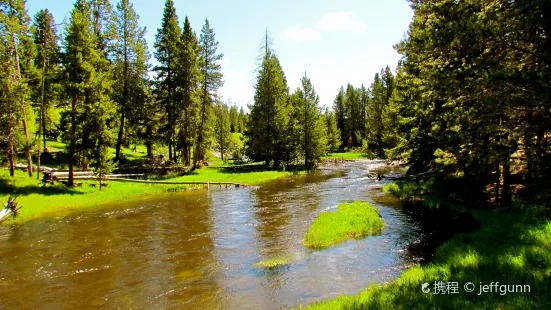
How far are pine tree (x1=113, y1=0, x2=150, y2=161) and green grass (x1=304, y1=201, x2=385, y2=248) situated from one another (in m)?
34.1

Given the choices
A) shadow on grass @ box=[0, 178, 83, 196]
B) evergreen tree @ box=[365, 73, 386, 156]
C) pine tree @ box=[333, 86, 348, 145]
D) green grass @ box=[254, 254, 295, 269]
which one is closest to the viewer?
green grass @ box=[254, 254, 295, 269]

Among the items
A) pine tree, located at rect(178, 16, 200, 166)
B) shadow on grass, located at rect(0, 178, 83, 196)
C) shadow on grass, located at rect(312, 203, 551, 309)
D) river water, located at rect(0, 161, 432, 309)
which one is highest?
pine tree, located at rect(178, 16, 200, 166)

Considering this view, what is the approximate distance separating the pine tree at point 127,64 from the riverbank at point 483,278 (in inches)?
1631

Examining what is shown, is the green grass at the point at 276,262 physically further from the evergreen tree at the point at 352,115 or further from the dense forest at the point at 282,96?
the evergreen tree at the point at 352,115

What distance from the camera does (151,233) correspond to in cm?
1873

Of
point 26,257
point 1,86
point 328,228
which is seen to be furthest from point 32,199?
point 328,228

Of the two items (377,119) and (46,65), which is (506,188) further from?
(377,119)

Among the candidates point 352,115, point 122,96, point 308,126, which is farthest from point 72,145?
point 352,115

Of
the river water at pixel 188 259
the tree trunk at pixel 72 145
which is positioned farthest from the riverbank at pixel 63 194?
the river water at pixel 188 259

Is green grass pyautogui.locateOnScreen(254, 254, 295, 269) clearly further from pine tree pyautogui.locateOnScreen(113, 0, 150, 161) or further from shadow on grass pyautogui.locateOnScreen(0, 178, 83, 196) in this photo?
pine tree pyautogui.locateOnScreen(113, 0, 150, 161)

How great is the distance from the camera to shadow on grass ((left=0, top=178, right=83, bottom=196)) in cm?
2564

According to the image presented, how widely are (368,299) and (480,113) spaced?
956 cm

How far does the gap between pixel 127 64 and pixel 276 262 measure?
3952 centimetres

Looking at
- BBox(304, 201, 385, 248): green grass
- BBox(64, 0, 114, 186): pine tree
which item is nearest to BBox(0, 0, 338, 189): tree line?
BBox(64, 0, 114, 186): pine tree
